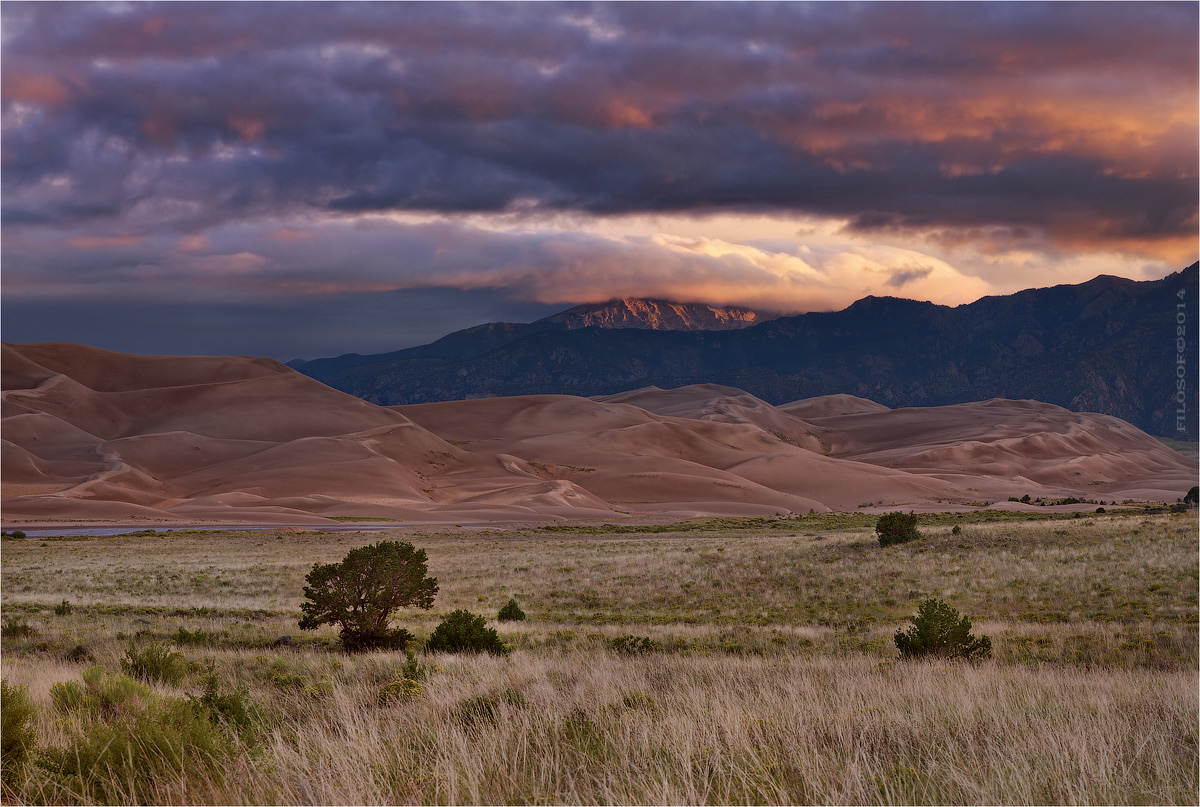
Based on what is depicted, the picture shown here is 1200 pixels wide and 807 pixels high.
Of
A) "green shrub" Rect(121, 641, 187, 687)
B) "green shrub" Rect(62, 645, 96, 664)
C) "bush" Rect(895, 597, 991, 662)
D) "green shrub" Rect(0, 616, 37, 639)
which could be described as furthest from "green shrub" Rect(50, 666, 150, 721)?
"green shrub" Rect(0, 616, 37, 639)

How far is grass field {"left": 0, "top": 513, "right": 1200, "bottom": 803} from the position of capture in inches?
232

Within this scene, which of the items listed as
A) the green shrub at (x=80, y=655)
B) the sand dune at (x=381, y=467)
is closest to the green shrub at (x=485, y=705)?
the green shrub at (x=80, y=655)

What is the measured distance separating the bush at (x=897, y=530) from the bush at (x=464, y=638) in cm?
3149

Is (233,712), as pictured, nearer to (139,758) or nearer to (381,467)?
(139,758)

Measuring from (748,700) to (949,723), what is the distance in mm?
2013

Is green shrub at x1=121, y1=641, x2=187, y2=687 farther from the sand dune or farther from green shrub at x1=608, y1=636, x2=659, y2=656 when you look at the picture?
the sand dune

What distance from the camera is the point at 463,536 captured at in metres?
70.4

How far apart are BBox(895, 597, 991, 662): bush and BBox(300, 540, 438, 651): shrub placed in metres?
10.2

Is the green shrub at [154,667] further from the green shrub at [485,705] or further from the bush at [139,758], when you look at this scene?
the green shrub at [485,705]

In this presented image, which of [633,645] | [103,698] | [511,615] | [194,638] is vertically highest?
[103,698]

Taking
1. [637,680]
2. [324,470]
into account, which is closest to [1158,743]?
[637,680]

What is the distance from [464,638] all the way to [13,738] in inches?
399

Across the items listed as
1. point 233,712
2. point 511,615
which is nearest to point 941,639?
point 233,712

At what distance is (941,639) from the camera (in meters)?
14.9
